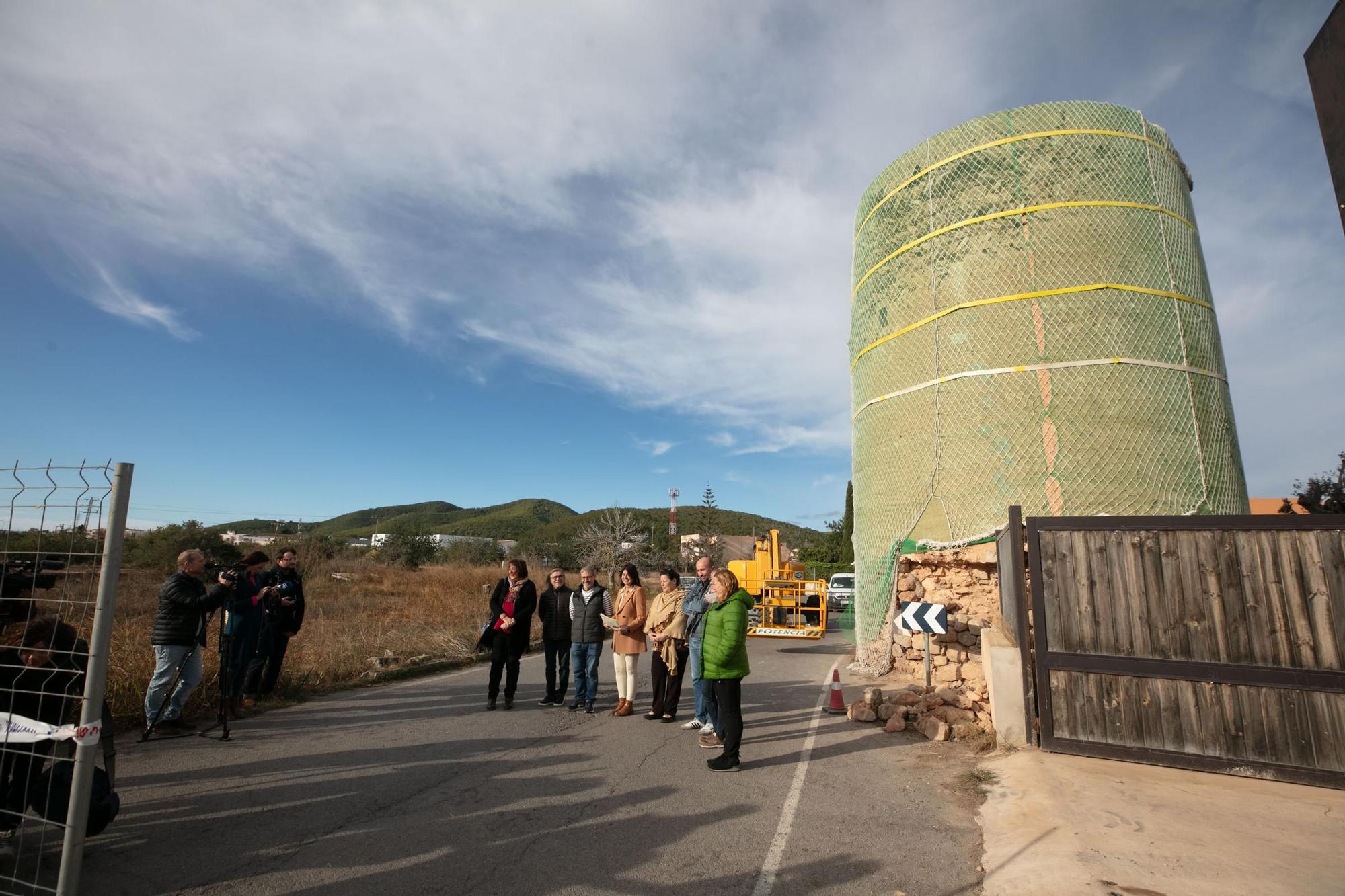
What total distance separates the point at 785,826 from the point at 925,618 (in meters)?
4.89

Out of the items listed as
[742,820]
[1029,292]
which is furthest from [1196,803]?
[1029,292]

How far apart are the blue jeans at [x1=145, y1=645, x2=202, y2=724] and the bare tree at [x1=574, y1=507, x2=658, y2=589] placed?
35.0 meters

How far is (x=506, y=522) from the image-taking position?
5202 inches

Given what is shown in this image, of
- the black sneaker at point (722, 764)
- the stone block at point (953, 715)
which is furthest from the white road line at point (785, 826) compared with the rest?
the stone block at point (953, 715)

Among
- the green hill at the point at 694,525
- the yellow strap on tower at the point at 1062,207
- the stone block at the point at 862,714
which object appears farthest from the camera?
the green hill at the point at 694,525

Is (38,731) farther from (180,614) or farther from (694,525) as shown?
(694,525)

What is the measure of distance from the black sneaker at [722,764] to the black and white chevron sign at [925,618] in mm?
3958

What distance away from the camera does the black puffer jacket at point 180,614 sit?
20.0 ft

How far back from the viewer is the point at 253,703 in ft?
25.6

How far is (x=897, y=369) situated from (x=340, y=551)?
38.6 meters

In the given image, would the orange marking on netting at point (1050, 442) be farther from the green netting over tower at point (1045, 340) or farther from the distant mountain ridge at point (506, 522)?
the distant mountain ridge at point (506, 522)

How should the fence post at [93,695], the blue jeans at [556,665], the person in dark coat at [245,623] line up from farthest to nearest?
the blue jeans at [556,665] → the person in dark coat at [245,623] → the fence post at [93,695]

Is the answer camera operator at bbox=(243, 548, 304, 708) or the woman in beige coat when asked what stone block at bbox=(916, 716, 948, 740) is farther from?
camera operator at bbox=(243, 548, 304, 708)

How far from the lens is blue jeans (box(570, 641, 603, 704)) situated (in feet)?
26.5
